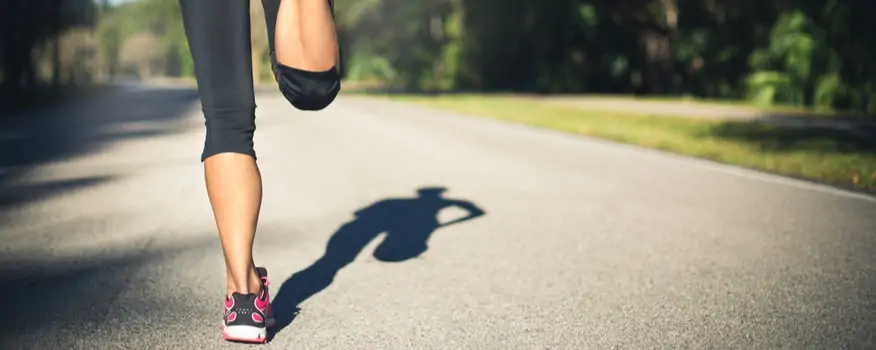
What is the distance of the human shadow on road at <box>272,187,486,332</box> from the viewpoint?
152 inches

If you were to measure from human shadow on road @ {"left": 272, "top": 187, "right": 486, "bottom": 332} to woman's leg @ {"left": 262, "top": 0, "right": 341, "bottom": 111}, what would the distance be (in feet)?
2.95

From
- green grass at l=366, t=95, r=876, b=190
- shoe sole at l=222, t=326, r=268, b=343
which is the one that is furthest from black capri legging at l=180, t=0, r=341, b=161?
green grass at l=366, t=95, r=876, b=190

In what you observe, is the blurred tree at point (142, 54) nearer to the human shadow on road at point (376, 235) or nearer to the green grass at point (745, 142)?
the green grass at point (745, 142)

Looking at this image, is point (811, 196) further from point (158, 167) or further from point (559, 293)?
point (158, 167)

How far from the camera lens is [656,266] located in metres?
4.48

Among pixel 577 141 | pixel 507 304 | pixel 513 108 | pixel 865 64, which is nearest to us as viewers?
pixel 507 304

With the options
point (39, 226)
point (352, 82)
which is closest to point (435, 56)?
point (352, 82)

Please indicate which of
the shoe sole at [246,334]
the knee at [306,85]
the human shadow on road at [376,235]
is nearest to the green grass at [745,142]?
the human shadow on road at [376,235]

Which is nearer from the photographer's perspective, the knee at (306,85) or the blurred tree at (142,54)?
the knee at (306,85)

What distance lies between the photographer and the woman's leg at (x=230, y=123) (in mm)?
3033

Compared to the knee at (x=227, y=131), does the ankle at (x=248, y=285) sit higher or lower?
lower

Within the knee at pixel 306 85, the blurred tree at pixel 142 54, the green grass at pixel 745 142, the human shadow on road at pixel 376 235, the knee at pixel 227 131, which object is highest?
the knee at pixel 306 85

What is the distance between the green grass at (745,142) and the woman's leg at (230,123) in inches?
255

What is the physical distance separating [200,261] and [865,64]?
53.9 ft
